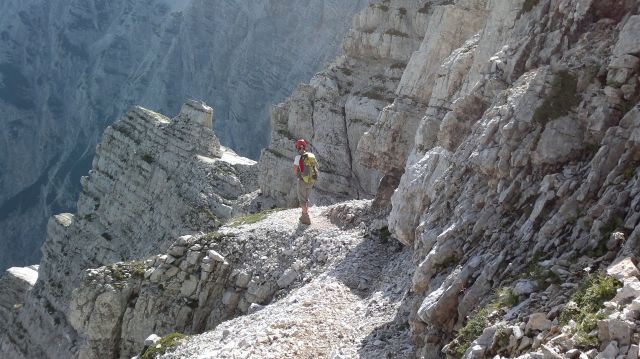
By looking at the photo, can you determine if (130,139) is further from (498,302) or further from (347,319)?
(498,302)

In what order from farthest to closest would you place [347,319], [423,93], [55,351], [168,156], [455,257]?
[168,156]
[55,351]
[423,93]
[347,319]
[455,257]

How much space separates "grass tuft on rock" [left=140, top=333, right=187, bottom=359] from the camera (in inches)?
790

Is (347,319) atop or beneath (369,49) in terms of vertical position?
beneath

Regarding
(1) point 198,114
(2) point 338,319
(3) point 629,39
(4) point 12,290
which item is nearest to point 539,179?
(3) point 629,39

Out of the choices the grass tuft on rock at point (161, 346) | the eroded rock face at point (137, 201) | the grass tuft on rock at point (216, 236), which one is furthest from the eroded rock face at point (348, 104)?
the grass tuft on rock at point (161, 346)

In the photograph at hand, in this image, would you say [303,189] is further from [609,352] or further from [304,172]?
[609,352]

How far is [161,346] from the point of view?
20281 millimetres

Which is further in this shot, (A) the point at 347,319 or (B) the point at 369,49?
(B) the point at 369,49

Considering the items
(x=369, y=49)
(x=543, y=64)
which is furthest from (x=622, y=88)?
(x=369, y=49)

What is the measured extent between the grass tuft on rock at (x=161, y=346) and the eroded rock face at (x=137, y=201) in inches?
1400

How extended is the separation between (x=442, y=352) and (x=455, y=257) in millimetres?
2268

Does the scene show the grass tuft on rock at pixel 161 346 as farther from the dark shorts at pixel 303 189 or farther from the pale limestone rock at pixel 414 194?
the dark shorts at pixel 303 189

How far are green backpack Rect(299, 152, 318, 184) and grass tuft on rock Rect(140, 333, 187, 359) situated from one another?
8.92 m

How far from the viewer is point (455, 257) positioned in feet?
42.9
